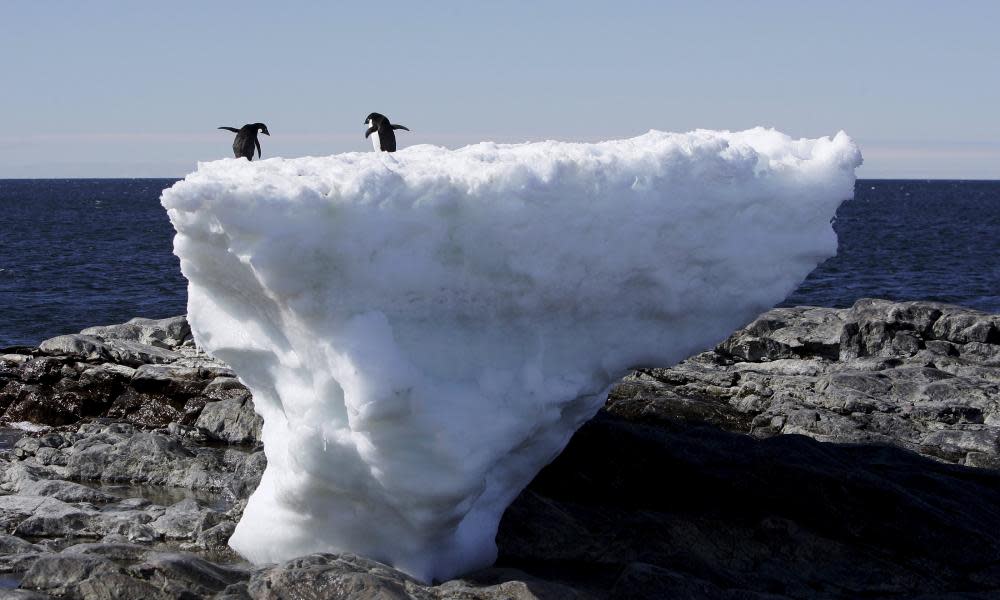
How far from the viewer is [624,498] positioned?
10.6 meters

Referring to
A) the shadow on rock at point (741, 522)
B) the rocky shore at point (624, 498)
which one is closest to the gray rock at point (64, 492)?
the rocky shore at point (624, 498)

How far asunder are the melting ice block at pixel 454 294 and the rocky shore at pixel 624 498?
58cm

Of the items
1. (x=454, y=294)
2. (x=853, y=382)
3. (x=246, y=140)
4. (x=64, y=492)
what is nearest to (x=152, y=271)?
(x=246, y=140)

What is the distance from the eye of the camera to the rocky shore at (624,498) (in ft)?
27.7

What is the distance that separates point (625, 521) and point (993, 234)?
2364 inches

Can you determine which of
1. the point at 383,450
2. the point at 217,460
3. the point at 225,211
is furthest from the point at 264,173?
the point at 217,460

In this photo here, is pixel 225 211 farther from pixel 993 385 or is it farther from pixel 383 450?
pixel 993 385

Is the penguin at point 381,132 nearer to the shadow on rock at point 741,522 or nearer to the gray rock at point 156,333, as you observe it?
the gray rock at point 156,333

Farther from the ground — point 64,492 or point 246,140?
point 246,140

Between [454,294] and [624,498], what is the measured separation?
10.4ft

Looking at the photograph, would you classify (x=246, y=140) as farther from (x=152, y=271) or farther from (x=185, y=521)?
(x=152, y=271)

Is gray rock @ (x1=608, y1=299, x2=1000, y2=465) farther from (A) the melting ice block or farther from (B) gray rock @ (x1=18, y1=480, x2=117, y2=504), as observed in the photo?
(B) gray rock @ (x1=18, y1=480, x2=117, y2=504)

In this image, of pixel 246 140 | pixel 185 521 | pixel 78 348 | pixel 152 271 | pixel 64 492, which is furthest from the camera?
pixel 152 271

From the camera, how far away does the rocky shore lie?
845 cm
